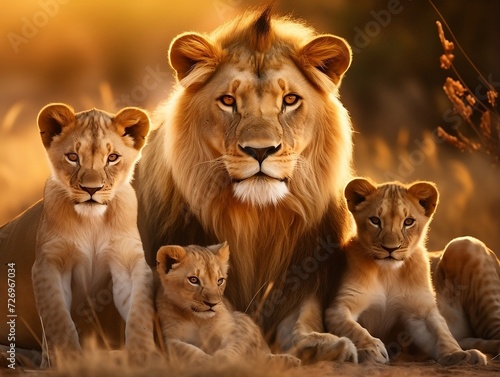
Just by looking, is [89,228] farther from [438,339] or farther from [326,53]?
[438,339]

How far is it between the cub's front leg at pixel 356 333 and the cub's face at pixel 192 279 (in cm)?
63

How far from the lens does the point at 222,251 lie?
5281 millimetres

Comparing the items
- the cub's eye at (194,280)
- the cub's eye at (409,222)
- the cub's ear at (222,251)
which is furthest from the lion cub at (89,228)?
the cub's eye at (409,222)

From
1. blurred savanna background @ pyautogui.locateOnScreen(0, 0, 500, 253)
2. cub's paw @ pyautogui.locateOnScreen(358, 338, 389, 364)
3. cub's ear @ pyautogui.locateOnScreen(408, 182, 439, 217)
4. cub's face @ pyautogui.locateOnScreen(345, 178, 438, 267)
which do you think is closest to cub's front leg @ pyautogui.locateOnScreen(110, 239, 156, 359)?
cub's paw @ pyautogui.locateOnScreen(358, 338, 389, 364)

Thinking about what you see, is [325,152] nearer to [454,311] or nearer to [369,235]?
[369,235]

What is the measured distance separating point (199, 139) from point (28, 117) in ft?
9.98

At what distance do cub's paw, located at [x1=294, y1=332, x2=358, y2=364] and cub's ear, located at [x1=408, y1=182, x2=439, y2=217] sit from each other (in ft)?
2.51

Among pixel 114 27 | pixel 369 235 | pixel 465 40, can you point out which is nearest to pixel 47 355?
pixel 369 235

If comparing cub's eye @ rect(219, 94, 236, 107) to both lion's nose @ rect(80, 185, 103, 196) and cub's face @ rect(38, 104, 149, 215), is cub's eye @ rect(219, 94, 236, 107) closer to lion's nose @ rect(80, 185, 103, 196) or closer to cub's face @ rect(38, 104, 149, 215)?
cub's face @ rect(38, 104, 149, 215)

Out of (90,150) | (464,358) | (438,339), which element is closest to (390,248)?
(438,339)

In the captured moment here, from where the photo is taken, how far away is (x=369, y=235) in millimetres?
5566

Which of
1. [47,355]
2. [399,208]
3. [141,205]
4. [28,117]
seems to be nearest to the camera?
[47,355]

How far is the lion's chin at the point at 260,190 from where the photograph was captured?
538 cm

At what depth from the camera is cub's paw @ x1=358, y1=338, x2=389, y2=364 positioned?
5242 mm
